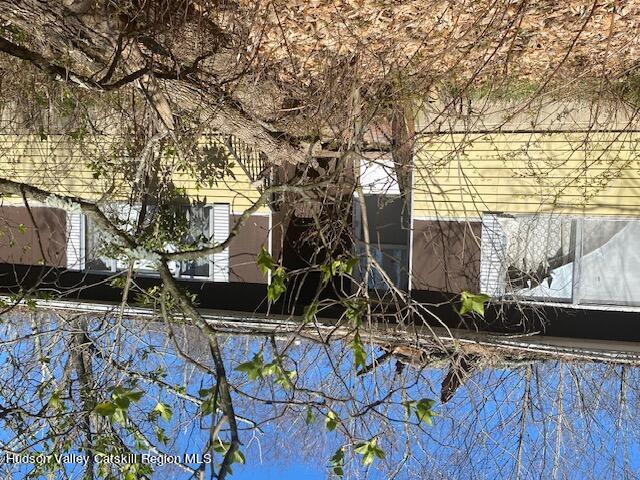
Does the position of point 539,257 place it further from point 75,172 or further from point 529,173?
point 75,172

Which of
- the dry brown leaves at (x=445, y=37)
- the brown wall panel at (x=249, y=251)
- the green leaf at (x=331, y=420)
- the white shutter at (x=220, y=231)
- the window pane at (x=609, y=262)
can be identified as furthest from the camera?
the white shutter at (x=220, y=231)

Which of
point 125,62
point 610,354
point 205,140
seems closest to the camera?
point 125,62

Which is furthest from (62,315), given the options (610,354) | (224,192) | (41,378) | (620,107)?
(620,107)

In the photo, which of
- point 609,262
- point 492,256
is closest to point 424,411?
point 492,256

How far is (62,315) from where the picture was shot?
744 cm

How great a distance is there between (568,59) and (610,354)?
353cm

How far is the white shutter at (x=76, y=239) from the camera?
7785mm

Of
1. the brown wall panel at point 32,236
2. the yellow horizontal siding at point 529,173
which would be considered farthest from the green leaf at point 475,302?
the brown wall panel at point 32,236

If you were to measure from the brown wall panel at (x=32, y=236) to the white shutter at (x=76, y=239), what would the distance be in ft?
0.35

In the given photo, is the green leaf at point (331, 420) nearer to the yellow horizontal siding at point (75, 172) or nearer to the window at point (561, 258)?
the window at point (561, 258)

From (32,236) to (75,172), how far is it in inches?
48.3

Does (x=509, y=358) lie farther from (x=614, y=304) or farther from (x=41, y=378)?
(x=41, y=378)

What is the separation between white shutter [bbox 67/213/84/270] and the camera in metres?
7.79

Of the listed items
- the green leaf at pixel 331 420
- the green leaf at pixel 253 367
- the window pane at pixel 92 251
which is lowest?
the green leaf at pixel 331 420
